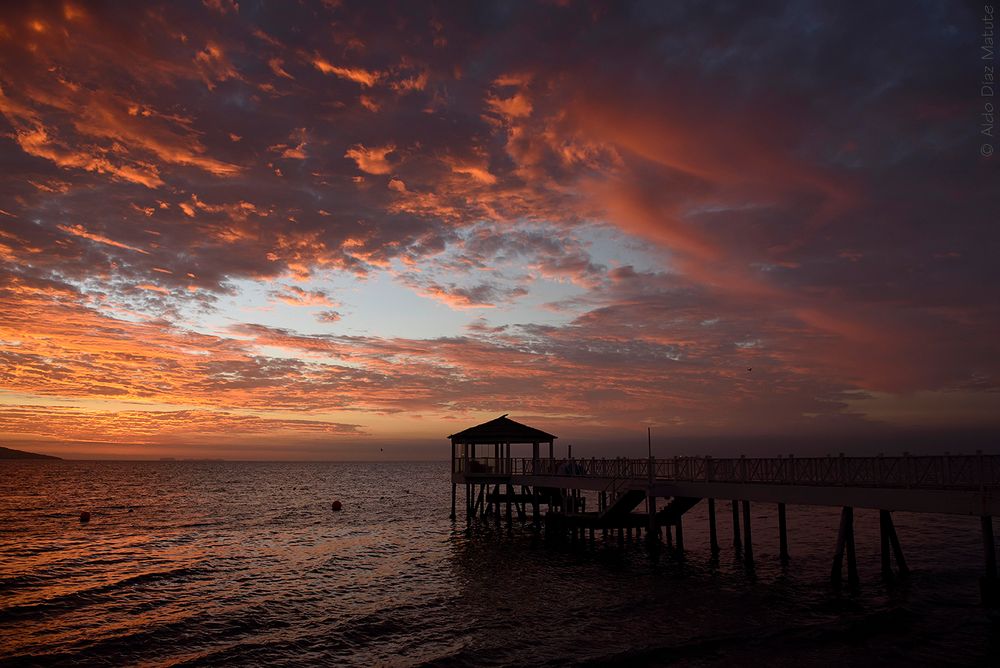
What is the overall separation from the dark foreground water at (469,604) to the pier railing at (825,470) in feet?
13.2

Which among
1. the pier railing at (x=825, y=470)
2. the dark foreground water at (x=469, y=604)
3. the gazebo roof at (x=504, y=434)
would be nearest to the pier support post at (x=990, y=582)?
the dark foreground water at (x=469, y=604)

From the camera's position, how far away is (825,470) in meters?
23.0

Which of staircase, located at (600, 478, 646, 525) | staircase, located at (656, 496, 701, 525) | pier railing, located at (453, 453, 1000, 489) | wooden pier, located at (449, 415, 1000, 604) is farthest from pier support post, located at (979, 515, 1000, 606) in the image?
staircase, located at (600, 478, 646, 525)

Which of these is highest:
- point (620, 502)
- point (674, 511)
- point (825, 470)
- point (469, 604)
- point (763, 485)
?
point (825, 470)

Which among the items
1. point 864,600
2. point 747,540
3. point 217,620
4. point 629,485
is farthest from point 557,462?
→ point 217,620

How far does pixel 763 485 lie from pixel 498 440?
20.5 meters

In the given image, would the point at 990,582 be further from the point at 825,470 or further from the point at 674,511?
the point at 674,511

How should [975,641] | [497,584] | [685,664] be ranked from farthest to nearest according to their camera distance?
[497,584], [975,641], [685,664]

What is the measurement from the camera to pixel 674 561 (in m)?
30.8

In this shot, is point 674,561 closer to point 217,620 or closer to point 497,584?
point 497,584

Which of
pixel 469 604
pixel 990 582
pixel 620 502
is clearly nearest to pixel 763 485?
pixel 990 582

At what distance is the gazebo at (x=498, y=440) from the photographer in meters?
42.2

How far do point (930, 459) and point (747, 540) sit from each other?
37.2 feet

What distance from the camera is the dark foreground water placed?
57.7 ft
